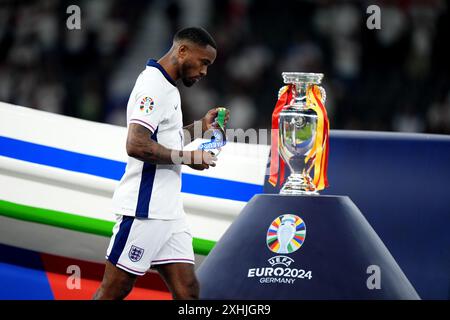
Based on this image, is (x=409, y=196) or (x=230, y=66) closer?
(x=409, y=196)

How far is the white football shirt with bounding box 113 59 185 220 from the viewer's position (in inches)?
110

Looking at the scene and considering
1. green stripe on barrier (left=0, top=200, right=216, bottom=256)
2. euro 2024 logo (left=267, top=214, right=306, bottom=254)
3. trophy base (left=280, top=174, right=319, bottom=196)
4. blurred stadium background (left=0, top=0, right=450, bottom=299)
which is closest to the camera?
euro 2024 logo (left=267, top=214, right=306, bottom=254)

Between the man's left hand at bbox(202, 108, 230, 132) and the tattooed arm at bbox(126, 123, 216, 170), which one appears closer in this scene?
the tattooed arm at bbox(126, 123, 216, 170)

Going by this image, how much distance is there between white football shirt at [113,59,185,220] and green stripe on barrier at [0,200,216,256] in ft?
3.38

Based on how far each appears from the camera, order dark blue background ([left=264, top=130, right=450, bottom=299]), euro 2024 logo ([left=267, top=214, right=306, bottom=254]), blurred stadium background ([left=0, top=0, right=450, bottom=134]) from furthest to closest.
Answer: blurred stadium background ([left=0, top=0, right=450, bottom=134]) < dark blue background ([left=264, top=130, right=450, bottom=299]) < euro 2024 logo ([left=267, top=214, right=306, bottom=254])

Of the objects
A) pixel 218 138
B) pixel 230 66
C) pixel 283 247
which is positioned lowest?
pixel 283 247

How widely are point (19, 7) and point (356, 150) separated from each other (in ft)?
8.00

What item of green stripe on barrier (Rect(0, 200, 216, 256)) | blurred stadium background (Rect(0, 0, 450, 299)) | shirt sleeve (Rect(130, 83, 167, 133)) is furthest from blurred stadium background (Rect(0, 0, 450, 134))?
A: shirt sleeve (Rect(130, 83, 167, 133))

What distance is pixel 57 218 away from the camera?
3.87m

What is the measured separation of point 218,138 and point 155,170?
8.8 inches

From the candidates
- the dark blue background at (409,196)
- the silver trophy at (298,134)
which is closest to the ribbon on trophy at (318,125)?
the silver trophy at (298,134)

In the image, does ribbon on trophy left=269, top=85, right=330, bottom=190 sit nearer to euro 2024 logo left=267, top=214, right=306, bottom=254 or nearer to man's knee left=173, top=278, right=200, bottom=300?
euro 2024 logo left=267, top=214, right=306, bottom=254

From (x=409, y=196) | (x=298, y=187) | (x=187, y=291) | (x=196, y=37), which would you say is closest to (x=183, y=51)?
(x=196, y=37)

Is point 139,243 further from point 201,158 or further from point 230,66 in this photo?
point 230,66
